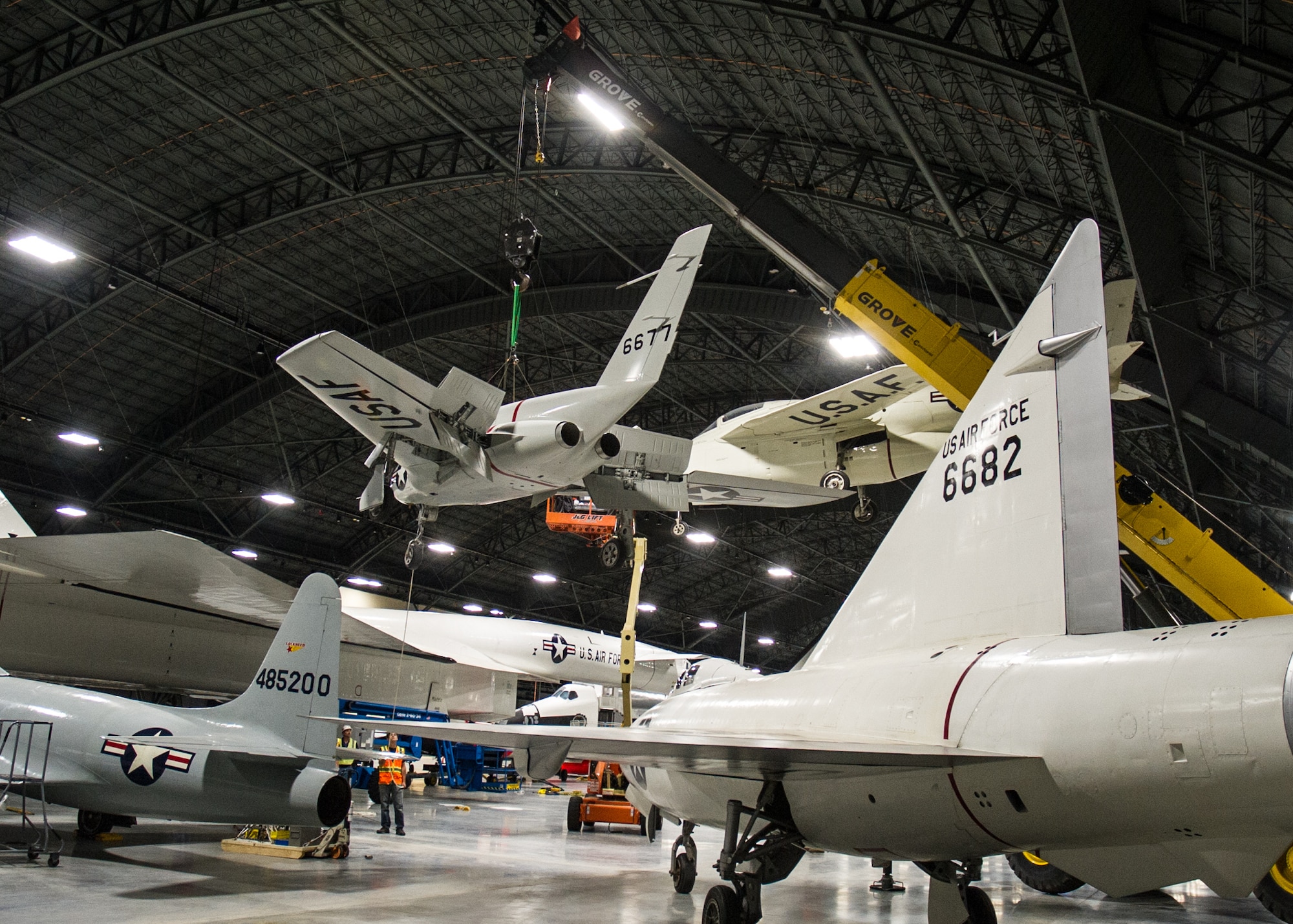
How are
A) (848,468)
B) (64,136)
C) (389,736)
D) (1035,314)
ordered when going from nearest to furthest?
(1035,314), (848,468), (64,136), (389,736)

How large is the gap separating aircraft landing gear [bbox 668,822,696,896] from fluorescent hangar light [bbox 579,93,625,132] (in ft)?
34.6

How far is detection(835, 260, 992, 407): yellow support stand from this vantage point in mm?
13414

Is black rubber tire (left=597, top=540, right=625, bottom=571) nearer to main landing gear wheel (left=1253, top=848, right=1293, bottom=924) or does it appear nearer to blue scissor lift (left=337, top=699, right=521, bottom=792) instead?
main landing gear wheel (left=1253, top=848, right=1293, bottom=924)

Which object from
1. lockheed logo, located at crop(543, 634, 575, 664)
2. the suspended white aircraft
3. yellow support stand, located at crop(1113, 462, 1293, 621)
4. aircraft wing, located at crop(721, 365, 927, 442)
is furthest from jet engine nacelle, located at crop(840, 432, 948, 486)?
lockheed logo, located at crop(543, 634, 575, 664)

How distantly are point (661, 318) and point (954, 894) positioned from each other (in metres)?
8.30

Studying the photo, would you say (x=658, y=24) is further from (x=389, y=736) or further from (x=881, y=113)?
(x=389, y=736)

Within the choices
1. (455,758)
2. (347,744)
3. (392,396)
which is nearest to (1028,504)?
(392,396)

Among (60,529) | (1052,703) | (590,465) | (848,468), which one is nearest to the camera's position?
(1052,703)

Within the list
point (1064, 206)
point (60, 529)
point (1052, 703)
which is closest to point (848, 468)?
point (1064, 206)

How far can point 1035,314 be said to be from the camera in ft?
19.3

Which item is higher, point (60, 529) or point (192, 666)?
point (60, 529)

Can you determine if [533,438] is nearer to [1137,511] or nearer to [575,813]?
[1137,511]

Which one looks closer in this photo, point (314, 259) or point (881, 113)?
point (881, 113)

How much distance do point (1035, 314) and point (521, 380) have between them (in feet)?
87.1
